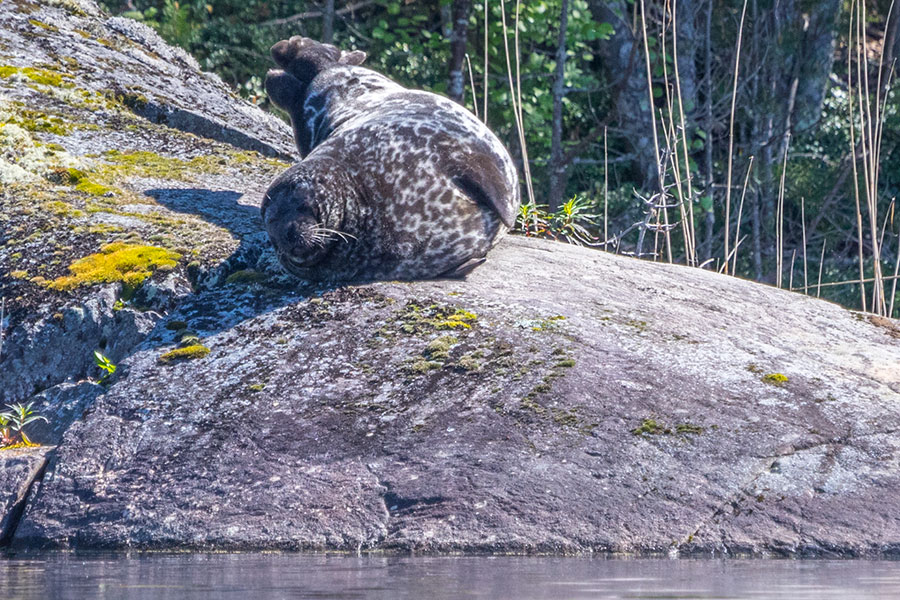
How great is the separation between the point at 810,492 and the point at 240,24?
13947 mm

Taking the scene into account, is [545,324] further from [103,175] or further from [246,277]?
[103,175]

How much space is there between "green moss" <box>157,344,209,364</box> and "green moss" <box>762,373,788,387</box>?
91.8 inches

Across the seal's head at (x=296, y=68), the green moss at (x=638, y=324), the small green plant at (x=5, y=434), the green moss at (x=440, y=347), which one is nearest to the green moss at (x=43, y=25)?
the seal's head at (x=296, y=68)

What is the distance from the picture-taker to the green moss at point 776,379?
166 inches

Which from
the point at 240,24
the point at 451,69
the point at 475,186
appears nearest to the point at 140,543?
the point at 475,186

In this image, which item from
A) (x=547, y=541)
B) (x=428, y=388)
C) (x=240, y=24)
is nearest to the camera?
(x=547, y=541)

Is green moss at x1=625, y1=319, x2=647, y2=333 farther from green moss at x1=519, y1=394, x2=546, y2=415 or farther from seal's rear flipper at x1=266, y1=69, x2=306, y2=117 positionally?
seal's rear flipper at x1=266, y1=69, x2=306, y2=117

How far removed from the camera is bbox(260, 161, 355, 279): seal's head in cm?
488

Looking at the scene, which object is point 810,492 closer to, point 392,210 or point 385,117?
point 392,210

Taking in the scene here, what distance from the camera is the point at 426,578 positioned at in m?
2.82

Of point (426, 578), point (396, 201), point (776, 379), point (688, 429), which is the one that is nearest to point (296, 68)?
point (396, 201)

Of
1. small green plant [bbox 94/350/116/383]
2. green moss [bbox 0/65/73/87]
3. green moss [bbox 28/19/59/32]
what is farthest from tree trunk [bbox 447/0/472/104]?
small green plant [bbox 94/350/116/383]

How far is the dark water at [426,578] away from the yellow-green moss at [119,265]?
1.74 m

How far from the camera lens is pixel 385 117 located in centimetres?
557
